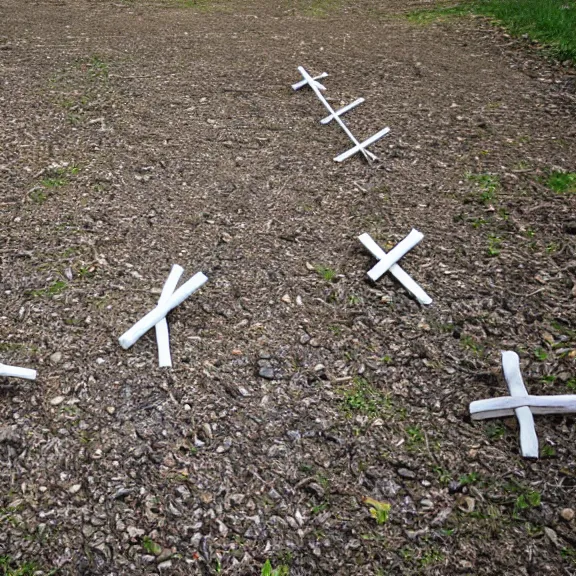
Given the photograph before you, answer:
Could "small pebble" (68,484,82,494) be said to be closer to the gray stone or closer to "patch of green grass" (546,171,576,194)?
the gray stone

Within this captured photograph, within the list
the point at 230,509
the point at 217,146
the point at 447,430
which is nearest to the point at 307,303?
→ the point at 447,430

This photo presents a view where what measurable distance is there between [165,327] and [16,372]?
2.50 ft

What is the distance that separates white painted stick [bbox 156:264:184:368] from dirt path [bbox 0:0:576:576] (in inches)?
2.8

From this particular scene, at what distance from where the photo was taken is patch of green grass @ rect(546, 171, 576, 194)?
382cm

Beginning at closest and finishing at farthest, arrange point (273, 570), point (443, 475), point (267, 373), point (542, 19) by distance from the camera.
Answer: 1. point (273, 570)
2. point (443, 475)
3. point (267, 373)
4. point (542, 19)

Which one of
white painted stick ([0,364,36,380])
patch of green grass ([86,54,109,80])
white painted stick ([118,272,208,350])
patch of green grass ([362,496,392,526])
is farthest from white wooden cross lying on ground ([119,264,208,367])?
patch of green grass ([86,54,109,80])

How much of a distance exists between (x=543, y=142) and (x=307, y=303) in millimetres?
2582

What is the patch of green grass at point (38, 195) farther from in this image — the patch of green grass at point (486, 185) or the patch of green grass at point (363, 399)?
the patch of green grass at point (486, 185)

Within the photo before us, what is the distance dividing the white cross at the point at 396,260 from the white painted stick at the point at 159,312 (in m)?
1.04

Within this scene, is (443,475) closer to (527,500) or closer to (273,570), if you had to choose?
(527,500)

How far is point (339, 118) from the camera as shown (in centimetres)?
475

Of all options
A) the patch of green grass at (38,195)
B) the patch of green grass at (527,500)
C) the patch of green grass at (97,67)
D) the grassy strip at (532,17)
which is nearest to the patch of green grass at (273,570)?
the patch of green grass at (527,500)

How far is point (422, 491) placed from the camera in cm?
235

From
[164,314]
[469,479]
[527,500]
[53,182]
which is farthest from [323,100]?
[527,500]
